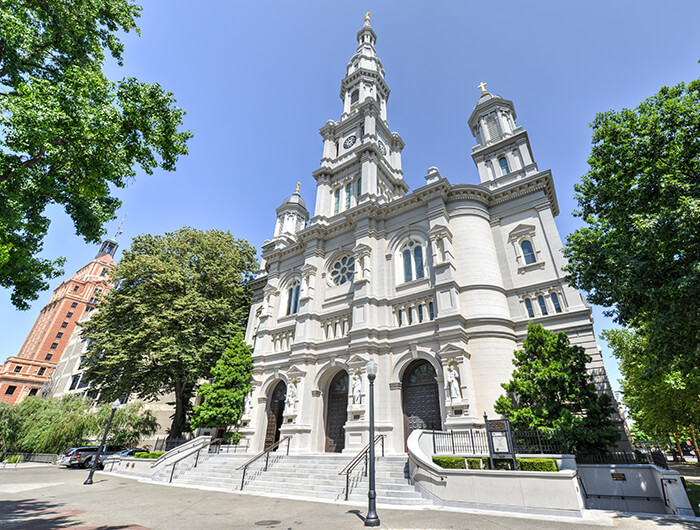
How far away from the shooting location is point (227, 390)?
83.3 ft

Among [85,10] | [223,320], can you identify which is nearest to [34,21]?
[85,10]

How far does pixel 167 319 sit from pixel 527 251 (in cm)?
2632

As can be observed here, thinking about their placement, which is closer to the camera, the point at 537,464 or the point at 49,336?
the point at 537,464

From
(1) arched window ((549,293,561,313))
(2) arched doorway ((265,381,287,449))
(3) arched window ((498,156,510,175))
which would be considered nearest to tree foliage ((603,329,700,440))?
(1) arched window ((549,293,561,313))

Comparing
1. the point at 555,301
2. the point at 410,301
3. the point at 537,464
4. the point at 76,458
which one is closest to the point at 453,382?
the point at 410,301

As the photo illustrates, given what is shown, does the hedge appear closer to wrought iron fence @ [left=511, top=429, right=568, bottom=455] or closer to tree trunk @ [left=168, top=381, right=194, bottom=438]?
wrought iron fence @ [left=511, top=429, right=568, bottom=455]

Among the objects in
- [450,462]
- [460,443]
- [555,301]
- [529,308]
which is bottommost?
[450,462]

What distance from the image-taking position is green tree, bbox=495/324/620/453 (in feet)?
44.8

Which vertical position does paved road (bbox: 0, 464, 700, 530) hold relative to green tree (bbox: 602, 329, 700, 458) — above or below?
below

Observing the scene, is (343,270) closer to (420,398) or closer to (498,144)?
(420,398)

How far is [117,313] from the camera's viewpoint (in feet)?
91.3

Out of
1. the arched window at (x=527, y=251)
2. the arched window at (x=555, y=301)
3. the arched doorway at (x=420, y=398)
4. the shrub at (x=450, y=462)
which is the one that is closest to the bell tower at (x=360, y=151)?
the arched window at (x=527, y=251)

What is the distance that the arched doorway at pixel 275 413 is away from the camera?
25078 millimetres

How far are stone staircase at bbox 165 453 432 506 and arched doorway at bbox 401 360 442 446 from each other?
4.47 m
